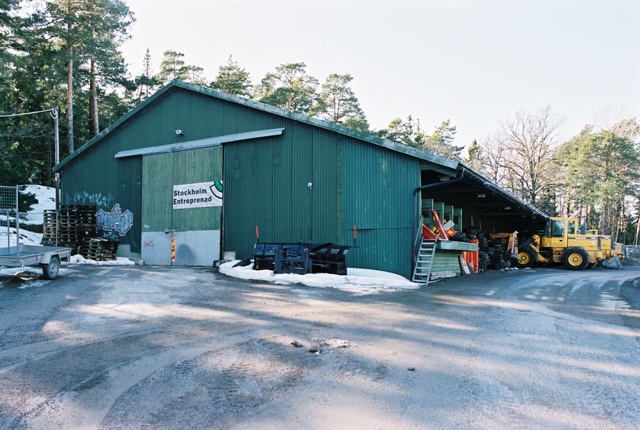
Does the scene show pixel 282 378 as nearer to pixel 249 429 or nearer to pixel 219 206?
pixel 249 429

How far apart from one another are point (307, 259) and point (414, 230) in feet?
11.1

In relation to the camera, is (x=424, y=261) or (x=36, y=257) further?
(x=424, y=261)

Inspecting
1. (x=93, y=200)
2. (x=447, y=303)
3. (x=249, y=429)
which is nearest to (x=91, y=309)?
(x=249, y=429)

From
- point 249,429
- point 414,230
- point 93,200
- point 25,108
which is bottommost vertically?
point 249,429

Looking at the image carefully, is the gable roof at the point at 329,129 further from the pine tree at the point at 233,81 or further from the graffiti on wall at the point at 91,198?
the pine tree at the point at 233,81

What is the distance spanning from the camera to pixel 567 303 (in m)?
9.58

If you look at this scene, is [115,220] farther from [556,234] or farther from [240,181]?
[556,234]

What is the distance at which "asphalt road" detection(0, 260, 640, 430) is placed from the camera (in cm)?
380

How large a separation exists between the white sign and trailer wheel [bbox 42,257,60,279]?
6.34 metres

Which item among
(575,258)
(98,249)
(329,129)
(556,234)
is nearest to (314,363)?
(329,129)

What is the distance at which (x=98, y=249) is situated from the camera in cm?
1877

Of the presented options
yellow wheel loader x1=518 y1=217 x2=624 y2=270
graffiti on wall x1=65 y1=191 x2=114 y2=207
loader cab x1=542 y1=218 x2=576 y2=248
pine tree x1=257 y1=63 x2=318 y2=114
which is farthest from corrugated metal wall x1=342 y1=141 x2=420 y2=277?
pine tree x1=257 y1=63 x2=318 y2=114

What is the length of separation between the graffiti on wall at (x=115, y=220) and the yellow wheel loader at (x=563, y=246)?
1940 centimetres

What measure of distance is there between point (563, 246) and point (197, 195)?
18949 millimetres
